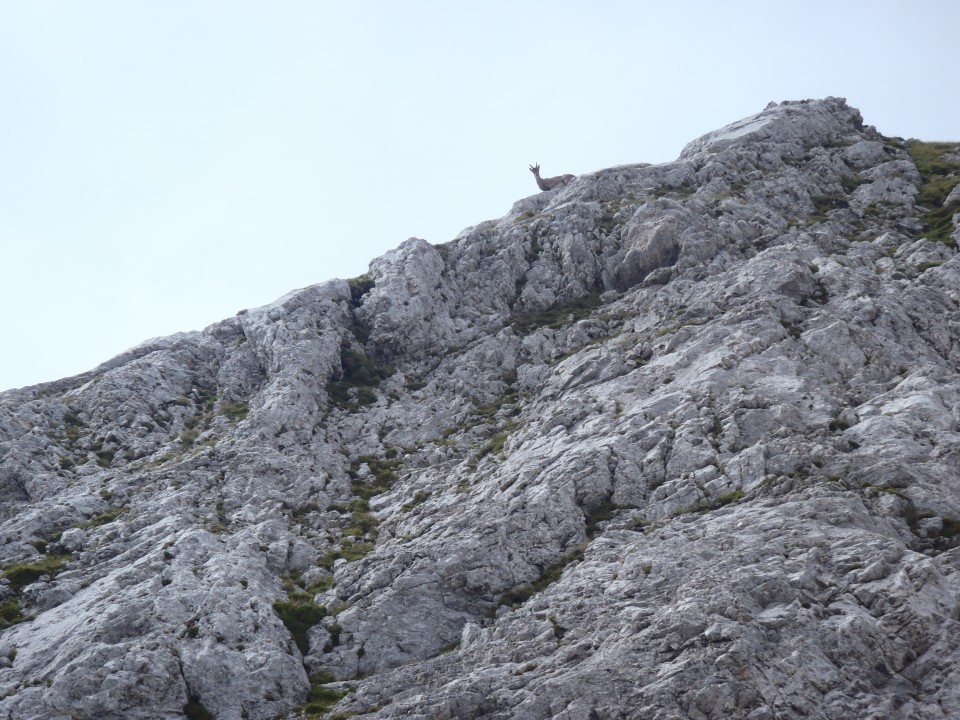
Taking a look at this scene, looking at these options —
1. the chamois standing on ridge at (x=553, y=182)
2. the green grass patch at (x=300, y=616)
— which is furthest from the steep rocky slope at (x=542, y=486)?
the chamois standing on ridge at (x=553, y=182)

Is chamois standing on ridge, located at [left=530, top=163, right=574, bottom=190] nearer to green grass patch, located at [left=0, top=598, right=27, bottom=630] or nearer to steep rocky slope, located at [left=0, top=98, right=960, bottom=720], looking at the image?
steep rocky slope, located at [left=0, top=98, right=960, bottom=720]

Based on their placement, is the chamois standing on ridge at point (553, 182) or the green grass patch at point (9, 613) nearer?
the green grass patch at point (9, 613)

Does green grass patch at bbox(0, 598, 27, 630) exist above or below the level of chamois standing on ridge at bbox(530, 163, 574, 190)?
below

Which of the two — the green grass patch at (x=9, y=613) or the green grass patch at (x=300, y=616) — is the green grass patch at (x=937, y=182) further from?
the green grass patch at (x=9, y=613)

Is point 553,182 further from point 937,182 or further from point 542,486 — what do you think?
point 542,486

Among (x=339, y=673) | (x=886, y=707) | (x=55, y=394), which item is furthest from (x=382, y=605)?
(x=55, y=394)

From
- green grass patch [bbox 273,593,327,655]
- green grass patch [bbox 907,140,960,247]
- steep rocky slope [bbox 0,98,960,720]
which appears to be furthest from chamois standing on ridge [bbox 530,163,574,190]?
green grass patch [bbox 273,593,327,655]

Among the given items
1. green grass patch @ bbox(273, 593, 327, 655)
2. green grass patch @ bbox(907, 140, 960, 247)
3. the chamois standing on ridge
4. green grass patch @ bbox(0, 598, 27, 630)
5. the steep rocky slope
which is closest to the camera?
the steep rocky slope

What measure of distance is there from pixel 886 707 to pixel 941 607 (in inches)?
160

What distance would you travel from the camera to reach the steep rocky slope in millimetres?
24938

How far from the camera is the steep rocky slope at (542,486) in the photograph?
81.8ft

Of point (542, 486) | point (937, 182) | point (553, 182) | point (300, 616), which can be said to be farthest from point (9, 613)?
point (937, 182)

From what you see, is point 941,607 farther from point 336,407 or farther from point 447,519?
point 336,407

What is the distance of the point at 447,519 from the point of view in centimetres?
3597
